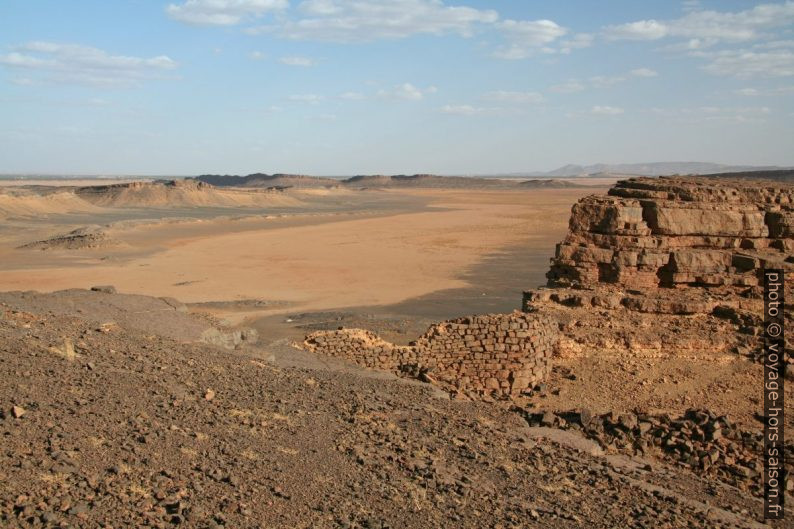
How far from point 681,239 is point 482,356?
4.93m

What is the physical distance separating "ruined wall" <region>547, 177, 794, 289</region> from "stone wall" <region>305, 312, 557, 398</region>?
2.30m

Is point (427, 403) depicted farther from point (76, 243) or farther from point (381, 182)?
point (381, 182)

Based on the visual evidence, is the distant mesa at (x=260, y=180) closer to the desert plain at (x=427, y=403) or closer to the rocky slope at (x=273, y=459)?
the desert plain at (x=427, y=403)

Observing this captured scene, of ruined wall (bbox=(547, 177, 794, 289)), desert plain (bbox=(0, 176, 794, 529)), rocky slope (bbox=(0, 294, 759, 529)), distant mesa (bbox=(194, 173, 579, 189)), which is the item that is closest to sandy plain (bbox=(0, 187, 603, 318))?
desert plain (bbox=(0, 176, 794, 529))

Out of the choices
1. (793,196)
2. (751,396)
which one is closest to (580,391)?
(751,396)

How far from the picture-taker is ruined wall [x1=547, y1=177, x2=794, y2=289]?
43.8 feet

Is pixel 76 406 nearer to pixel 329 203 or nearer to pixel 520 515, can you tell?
pixel 520 515

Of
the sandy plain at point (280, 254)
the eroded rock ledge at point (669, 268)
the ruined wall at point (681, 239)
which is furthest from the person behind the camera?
the sandy plain at point (280, 254)

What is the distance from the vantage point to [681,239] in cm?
1362

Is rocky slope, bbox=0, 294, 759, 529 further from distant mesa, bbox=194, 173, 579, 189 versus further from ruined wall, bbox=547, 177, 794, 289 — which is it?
distant mesa, bbox=194, 173, 579, 189

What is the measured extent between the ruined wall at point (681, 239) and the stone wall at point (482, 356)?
7.53 ft

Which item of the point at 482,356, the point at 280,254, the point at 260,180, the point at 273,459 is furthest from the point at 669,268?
the point at 260,180

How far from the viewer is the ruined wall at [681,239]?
43.8ft

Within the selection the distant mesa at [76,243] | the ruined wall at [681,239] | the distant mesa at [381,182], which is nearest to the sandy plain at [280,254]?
the distant mesa at [76,243]
